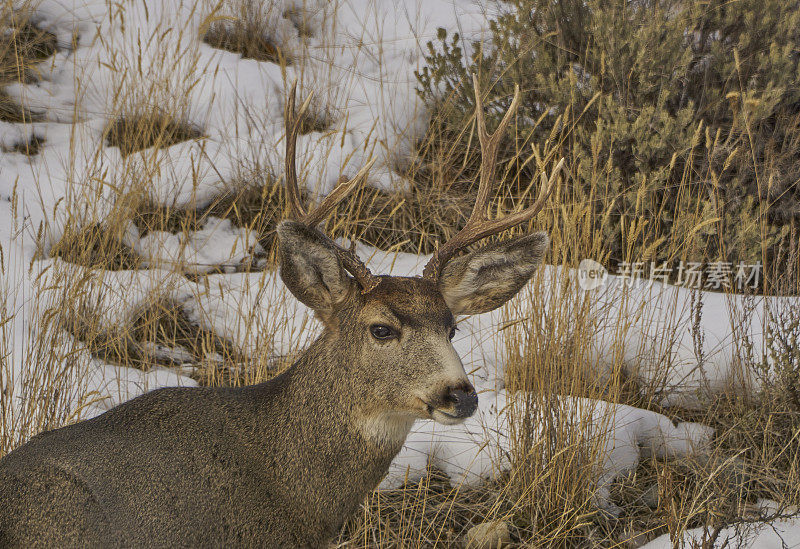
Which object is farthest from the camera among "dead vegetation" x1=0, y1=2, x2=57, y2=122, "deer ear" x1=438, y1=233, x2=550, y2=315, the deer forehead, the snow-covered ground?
"dead vegetation" x1=0, y1=2, x2=57, y2=122

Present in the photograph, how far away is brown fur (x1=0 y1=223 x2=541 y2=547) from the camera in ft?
7.87

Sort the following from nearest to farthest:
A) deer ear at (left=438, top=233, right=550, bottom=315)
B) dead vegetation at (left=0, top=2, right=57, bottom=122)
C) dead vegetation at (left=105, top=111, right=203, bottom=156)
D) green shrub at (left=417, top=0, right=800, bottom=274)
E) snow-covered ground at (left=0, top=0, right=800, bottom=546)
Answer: deer ear at (left=438, top=233, right=550, bottom=315)
snow-covered ground at (left=0, top=0, right=800, bottom=546)
green shrub at (left=417, top=0, right=800, bottom=274)
dead vegetation at (left=105, top=111, right=203, bottom=156)
dead vegetation at (left=0, top=2, right=57, bottom=122)

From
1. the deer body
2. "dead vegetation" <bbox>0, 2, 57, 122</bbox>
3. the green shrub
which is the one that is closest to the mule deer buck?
the deer body

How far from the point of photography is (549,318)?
13.6ft

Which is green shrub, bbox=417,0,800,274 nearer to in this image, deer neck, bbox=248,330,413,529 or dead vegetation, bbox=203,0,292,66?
dead vegetation, bbox=203,0,292,66

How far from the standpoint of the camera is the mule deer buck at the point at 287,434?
2404 mm

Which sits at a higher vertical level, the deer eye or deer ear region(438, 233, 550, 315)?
deer ear region(438, 233, 550, 315)

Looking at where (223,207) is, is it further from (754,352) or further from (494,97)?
(754,352)

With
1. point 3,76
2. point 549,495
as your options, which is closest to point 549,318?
point 549,495

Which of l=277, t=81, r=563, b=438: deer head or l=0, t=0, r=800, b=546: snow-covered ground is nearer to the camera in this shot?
l=277, t=81, r=563, b=438: deer head

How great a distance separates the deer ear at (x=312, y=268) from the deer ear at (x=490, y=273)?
38cm

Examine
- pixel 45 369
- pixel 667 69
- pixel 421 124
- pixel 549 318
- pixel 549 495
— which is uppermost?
pixel 667 69

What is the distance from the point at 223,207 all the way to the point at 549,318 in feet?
8.40

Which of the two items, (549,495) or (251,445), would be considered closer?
(251,445)
